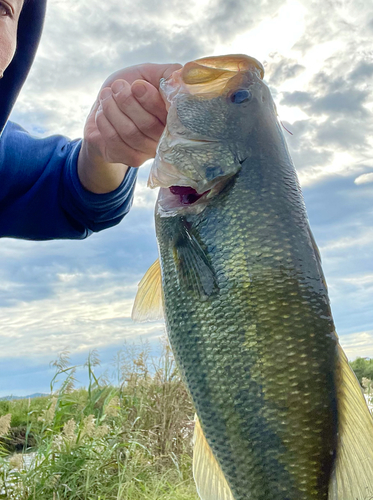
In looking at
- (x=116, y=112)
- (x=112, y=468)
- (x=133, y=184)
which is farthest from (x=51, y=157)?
(x=112, y=468)

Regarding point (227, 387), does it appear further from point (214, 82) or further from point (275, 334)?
point (214, 82)

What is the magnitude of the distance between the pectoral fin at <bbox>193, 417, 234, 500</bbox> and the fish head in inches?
27.7

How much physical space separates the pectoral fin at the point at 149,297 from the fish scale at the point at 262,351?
5.1 inches

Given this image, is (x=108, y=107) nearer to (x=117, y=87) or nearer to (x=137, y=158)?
(x=117, y=87)

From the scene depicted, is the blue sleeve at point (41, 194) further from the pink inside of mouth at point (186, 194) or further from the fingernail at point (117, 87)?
the pink inside of mouth at point (186, 194)

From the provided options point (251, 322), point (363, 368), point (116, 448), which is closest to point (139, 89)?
point (251, 322)

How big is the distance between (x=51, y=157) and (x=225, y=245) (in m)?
2.04

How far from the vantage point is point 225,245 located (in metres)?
1.39

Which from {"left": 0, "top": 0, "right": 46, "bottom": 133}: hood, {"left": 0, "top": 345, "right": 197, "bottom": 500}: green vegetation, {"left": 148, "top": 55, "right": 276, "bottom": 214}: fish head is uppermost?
{"left": 0, "top": 0, "right": 46, "bottom": 133}: hood

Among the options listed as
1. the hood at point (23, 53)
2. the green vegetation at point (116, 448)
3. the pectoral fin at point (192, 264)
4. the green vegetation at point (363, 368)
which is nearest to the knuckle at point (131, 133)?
the pectoral fin at point (192, 264)

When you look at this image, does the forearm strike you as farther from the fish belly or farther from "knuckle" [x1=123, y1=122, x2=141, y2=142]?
the fish belly

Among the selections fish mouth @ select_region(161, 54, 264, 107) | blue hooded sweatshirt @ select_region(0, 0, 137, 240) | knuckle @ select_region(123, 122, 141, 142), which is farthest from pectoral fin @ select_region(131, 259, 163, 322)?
blue hooded sweatshirt @ select_region(0, 0, 137, 240)

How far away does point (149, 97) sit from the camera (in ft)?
5.46

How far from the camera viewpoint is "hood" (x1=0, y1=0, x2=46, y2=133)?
2.84 metres
